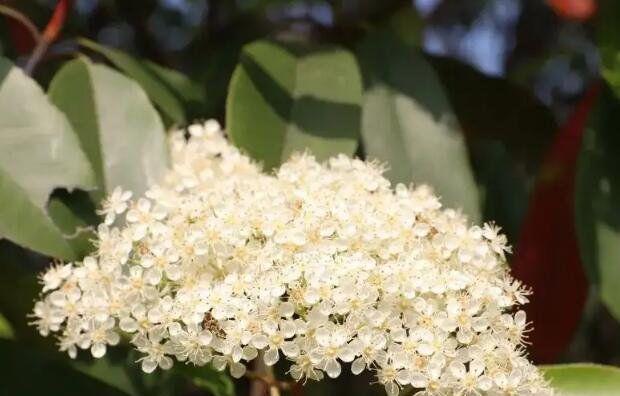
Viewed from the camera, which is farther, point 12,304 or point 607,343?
point 607,343

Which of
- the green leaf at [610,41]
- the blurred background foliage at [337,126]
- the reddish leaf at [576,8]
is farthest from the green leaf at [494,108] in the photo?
the green leaf at [610,41]

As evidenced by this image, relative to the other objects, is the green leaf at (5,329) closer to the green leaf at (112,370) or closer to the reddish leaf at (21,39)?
the green leaf at (112,370)

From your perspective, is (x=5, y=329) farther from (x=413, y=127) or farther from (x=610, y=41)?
(x=610, y=41)

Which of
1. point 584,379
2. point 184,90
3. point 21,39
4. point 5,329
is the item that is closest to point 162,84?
point 184,90

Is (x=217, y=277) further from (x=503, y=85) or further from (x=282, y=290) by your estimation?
(x=503, y=85)

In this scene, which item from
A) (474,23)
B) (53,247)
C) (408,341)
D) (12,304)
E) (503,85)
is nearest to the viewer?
(408,341)

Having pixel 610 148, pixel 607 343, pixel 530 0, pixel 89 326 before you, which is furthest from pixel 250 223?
pixel 607 343

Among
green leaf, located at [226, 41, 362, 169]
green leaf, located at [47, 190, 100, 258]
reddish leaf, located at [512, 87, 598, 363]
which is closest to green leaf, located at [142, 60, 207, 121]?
green leaf, located at [226, 41, 362, 169]

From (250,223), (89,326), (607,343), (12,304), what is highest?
(250,223)
